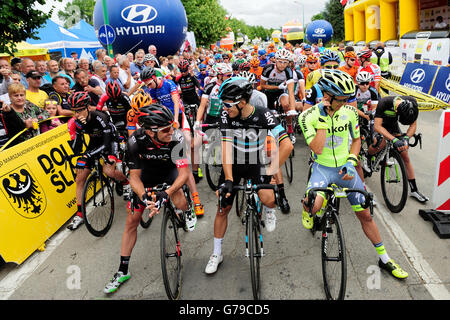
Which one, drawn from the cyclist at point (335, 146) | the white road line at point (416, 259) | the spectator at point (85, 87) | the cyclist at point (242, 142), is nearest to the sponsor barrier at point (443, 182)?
the white road line at point (416, 259)

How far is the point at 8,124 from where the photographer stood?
17.8 feet

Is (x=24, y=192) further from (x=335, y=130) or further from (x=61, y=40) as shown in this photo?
(x=61, y=40)

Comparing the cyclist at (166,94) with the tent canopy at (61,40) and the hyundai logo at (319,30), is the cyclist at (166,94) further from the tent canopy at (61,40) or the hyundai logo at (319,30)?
the hyundai logo at (319,30)

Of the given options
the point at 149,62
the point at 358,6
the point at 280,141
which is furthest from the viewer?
the point at 358,6

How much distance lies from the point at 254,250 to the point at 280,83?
5132 millimetres

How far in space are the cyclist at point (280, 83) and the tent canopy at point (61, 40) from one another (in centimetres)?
1537

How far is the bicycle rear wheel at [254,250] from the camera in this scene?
330 cm

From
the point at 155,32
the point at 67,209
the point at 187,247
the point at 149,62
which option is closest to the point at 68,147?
the point at 67,209

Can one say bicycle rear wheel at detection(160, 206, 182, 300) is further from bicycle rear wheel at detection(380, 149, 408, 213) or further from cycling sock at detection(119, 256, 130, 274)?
bicycle rear wheel at detection(380, 149, 408, 213)

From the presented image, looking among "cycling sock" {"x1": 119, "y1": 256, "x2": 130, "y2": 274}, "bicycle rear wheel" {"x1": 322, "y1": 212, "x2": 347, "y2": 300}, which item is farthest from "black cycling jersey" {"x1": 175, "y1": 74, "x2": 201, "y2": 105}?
"bicycle rear wheel" {"x1": 322, "y1": 212, "x2": 347, "y2": 300}

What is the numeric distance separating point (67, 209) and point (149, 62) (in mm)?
4869

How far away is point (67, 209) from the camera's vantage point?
5637mm

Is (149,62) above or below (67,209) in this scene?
above
